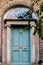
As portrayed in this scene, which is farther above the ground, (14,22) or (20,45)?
(14,22)

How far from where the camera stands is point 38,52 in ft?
50.8

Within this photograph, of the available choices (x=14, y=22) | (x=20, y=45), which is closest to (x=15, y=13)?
(x=14, y=22)

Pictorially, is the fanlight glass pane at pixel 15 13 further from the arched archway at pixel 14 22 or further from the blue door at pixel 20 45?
the blue door at pixel 20 45

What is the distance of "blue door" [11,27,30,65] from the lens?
15.7m

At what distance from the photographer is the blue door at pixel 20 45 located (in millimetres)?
15688

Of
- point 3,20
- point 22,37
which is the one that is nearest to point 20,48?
point 22,37

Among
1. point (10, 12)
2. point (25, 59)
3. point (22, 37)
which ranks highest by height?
point (10, 12)

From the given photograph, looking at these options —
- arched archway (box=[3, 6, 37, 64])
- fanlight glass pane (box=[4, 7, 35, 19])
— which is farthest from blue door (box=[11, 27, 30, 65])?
fanlight glass pane (box=[4, 7, 35, 19])

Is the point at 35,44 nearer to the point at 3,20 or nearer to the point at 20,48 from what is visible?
the point at 20,48

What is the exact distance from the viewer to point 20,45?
1578 cm

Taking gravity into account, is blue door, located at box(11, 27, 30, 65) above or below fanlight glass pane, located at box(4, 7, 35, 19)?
below

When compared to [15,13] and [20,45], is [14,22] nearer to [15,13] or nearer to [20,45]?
[15,13]

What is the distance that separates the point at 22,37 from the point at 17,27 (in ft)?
1.84

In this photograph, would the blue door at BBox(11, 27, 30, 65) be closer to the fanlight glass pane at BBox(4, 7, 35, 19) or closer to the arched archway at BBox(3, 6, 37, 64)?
the arched archway at BBox(3, 6, 37, 64)
